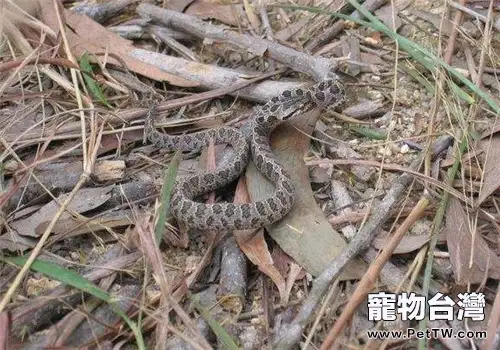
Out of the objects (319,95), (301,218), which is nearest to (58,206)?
(301,218)

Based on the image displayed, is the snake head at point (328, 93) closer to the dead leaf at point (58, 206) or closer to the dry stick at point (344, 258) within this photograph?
the dry stick at point (344, 258)

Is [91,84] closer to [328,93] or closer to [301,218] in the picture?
[328,93]

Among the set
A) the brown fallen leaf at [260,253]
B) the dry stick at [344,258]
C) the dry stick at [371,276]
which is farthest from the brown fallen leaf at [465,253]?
the brown fallen leaf at [260,253]

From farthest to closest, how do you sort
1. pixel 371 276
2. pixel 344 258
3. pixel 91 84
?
pixel 91 84
pixel 344 258
pixel 371 276

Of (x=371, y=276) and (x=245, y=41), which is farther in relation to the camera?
(x=245, y=41)

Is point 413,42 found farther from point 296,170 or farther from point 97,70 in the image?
point 97,70

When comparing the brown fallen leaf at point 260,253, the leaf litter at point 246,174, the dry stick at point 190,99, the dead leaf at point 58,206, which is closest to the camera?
the leaf litter at point 246,174

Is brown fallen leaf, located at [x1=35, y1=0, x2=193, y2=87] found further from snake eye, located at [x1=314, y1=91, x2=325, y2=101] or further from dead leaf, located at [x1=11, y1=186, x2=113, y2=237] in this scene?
dead leaf, located at [x1=11, y1=186, x2=113, y2=237]
